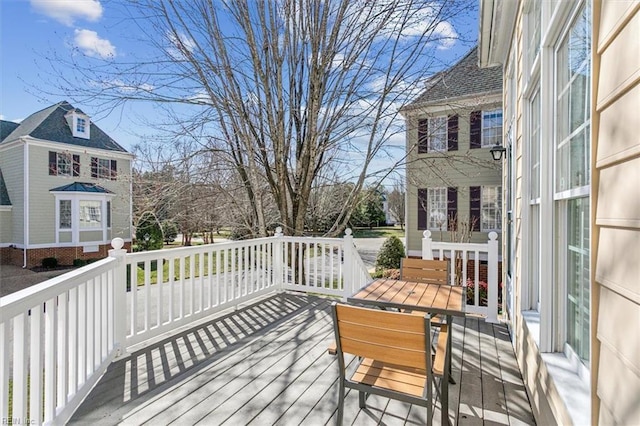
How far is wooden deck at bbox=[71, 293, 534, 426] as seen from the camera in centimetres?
222

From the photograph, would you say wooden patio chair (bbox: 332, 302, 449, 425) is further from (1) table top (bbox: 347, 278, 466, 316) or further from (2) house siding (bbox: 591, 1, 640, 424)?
(2) house siding (bbox: 591, 1, 640, 424)

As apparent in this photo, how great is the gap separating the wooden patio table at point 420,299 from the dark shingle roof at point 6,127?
62.6ft

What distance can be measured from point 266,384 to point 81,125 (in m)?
16.9

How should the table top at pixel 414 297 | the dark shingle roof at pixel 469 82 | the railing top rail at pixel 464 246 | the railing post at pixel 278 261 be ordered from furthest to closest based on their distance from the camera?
the dark shingle roof at pixel 469 82 < the railing post at pixel 278 261 < the railing top rail at pixel 464 246 < the table top at pixel 414 297

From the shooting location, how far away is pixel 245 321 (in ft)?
13.5

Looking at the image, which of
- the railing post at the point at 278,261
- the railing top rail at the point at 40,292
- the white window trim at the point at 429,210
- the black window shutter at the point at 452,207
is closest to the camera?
the railing top rail at the point at 40,292

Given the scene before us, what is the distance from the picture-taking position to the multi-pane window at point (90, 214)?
14.6 m

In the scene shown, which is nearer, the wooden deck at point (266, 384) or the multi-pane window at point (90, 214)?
the wooden deck at point (266, 384)

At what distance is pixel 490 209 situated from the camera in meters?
10.1

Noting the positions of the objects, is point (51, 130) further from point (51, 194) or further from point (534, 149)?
point (534, 149)

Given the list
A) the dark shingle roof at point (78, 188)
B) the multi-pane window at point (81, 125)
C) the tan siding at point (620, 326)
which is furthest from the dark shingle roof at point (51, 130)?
the tan siding at point (620, 326)

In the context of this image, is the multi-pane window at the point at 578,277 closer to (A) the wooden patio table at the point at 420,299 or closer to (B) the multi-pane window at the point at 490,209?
(A) the wooden patio table at the point at 420,299

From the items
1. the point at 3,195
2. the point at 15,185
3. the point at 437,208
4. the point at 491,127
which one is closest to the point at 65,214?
the point at 15,185

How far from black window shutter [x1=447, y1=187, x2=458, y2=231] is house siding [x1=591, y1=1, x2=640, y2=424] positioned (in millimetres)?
9846
